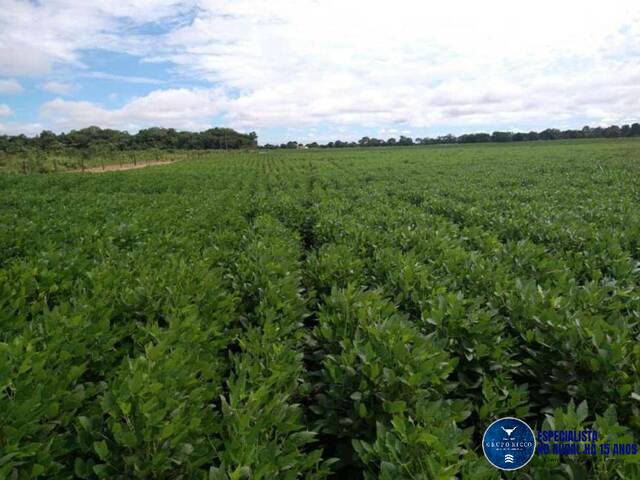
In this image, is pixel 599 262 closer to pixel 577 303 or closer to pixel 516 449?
pixel 577 303

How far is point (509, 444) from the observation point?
1.94 m

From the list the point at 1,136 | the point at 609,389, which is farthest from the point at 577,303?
the point at 1,136

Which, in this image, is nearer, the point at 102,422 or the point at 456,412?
the point at 102,422

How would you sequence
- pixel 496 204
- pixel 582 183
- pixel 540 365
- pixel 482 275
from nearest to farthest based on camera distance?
pixel 540 365 < pixel 482 275 < pixel 496 204 < pixel 582 183

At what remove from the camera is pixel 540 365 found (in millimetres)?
3221

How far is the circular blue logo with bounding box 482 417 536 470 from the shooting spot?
6.30ft

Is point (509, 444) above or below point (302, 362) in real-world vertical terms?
above

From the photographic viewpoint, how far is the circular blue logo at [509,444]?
1.92 metres

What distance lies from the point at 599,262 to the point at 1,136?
334 ft

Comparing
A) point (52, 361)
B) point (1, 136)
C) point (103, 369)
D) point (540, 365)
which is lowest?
point (540, 365)

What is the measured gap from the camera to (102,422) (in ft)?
6.89

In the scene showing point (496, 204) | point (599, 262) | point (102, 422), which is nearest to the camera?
point (102, 422)

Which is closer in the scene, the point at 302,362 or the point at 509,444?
the point at 509,444

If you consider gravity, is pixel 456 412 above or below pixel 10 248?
below
